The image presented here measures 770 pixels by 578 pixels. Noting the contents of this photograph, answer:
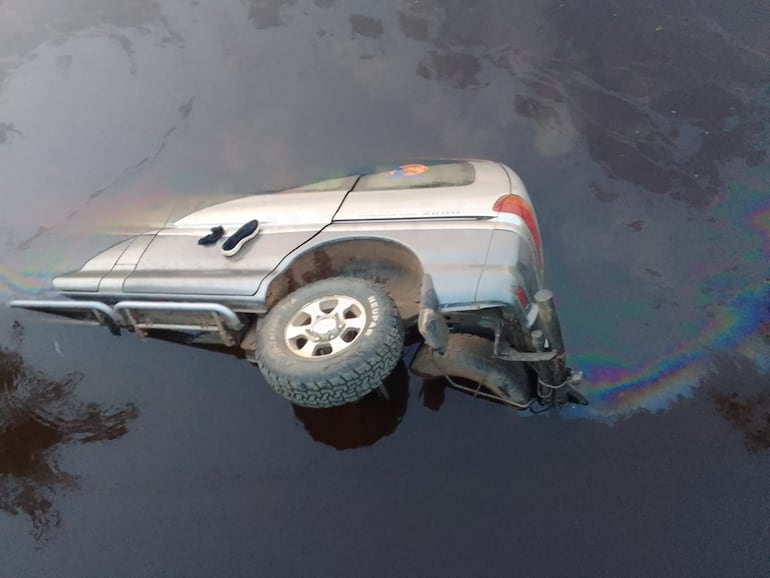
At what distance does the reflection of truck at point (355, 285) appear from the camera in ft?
11.9

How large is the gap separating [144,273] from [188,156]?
224 centimetres

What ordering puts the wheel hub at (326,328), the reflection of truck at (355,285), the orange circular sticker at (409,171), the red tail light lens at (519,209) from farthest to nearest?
the orange circular sticker at (409,171) < the red tail light lens at (519,209) < the wheel hub at (326,328) < the reflection of truck at (355,285)

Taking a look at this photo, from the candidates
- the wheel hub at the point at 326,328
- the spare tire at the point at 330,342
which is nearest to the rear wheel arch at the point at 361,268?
the spare tire at the point at 330,342

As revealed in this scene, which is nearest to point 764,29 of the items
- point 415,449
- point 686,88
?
point 686,88

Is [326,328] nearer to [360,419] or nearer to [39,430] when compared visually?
[360,419]

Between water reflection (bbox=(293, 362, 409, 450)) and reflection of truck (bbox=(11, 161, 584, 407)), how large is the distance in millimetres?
269

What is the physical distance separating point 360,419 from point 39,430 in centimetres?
220

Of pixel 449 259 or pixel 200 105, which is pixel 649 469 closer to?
pixel 449 259

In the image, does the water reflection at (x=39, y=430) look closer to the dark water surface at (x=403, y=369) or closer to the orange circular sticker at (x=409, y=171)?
the dark water surface at (x=403, y=369)

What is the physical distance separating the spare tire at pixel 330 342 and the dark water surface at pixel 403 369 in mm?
699

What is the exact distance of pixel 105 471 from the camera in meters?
4.15

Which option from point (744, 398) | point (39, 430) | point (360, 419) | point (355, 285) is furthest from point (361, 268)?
point (744, 398)

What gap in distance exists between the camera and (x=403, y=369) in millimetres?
4418

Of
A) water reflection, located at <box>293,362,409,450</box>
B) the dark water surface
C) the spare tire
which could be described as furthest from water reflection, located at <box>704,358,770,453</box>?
the spare tire
